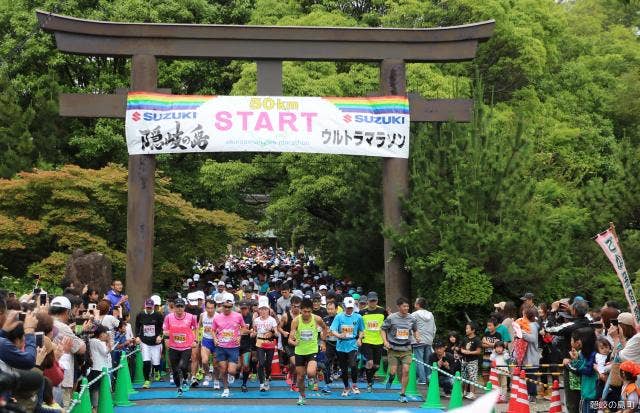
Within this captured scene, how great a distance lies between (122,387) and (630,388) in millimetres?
8693

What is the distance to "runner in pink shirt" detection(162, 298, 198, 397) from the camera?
1697 cm

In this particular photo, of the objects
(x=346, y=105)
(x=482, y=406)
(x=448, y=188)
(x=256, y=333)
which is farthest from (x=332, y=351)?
(x=482, y=406)

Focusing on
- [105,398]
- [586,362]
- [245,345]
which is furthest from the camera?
[245,345]

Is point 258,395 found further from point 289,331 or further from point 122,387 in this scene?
point 122,387

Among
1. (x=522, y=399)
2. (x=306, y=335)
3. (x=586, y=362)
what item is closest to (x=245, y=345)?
(x=306, y=335)

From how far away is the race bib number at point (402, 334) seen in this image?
16.7 metres

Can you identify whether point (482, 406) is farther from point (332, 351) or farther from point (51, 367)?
point (332, 351)

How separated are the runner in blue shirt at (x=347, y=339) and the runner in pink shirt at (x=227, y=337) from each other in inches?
68.5

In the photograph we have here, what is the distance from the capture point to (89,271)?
75.7ft

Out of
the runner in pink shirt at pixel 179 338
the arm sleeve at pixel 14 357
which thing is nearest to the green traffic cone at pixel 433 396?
the runner in pink shirt at pixel 179 338

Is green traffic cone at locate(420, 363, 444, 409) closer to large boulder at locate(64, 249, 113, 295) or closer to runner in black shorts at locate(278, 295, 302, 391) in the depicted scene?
runner in black shorts at locate(278, 295, 302, 391)

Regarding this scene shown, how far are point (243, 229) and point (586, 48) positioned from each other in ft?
64.9

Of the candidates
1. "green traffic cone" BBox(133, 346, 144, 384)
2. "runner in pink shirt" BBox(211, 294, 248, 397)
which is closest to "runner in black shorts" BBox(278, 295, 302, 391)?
"runner in pink shirt" BBox(211, 294, 248, 397)

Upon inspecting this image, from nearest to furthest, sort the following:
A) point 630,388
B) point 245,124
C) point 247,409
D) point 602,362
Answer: point 630,388 → point 602,362 → point 247,409 → point 245,124
